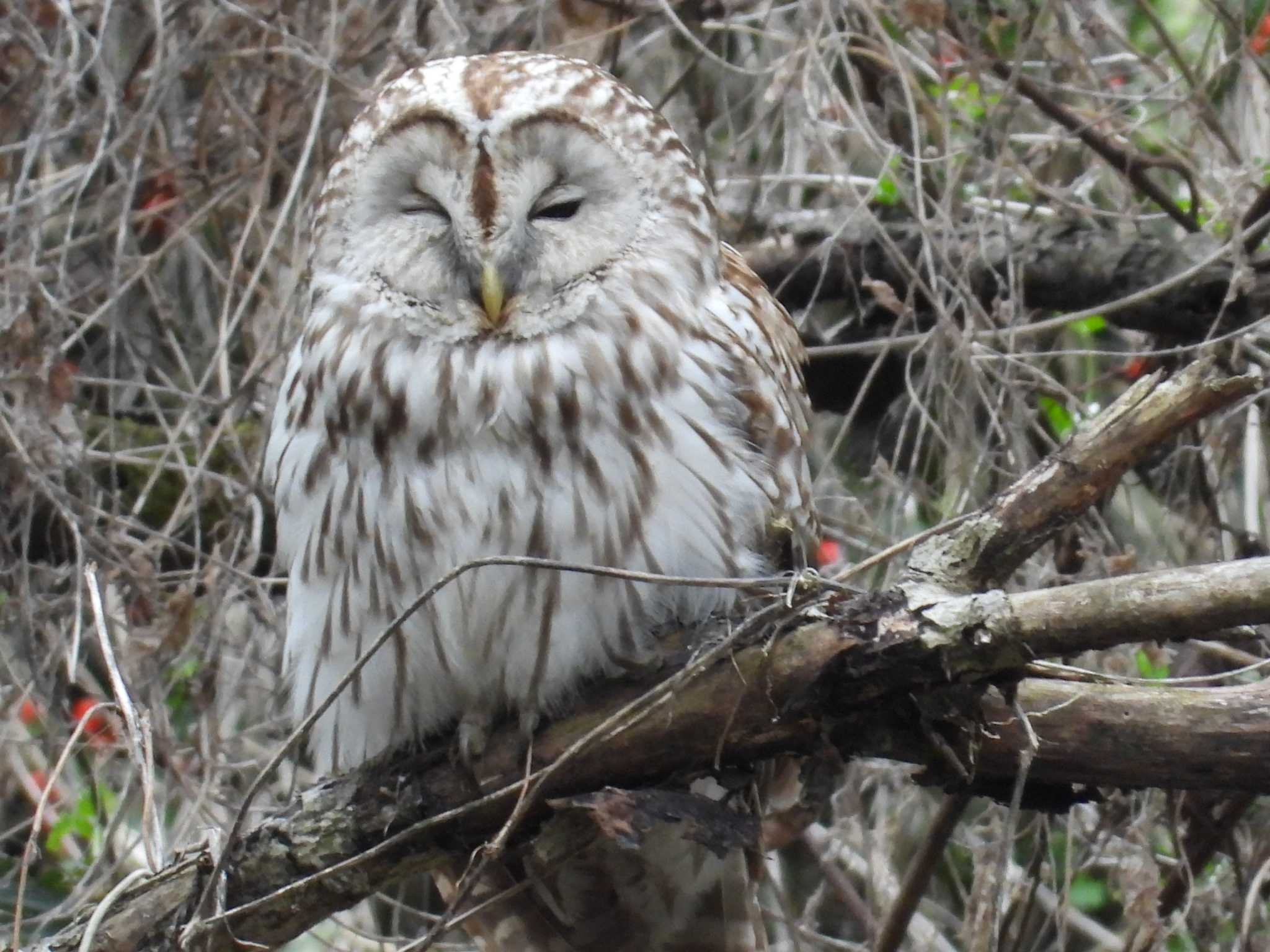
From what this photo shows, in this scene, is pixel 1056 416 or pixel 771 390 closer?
pixel 771 390

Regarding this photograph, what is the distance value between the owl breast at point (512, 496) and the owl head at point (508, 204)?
0.05 meters

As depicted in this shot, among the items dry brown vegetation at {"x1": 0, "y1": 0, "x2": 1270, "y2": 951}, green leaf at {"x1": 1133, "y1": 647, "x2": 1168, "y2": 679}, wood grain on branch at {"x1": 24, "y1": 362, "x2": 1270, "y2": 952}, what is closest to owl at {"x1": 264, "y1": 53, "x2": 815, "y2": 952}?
wood grain on branch at {"x1": 24, "y1": 362, "x2": 1270, "y2": 952}

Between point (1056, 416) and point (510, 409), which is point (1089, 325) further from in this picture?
point (510, 409)

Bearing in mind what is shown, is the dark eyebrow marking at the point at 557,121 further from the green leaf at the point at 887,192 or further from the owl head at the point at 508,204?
the green leaf at the point at 887,192

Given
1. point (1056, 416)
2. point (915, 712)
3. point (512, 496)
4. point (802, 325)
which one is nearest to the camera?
point (915, 712)

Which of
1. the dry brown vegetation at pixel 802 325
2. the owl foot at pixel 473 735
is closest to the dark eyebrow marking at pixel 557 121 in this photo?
the dry brown vegetation at pixel 802 325

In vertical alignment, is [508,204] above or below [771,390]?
above

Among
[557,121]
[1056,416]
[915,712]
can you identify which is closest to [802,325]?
[1056,416]

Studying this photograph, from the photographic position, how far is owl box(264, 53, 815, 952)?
2.07 m

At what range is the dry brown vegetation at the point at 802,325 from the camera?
8.70 ft

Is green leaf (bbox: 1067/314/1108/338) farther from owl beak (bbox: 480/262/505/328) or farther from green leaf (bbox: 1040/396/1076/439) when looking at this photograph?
owl beak (bbox: 480/262/505/328)

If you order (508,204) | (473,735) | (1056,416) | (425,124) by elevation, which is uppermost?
(425,124)

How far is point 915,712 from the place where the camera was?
5.44 ft

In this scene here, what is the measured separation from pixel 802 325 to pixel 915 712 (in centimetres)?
169
